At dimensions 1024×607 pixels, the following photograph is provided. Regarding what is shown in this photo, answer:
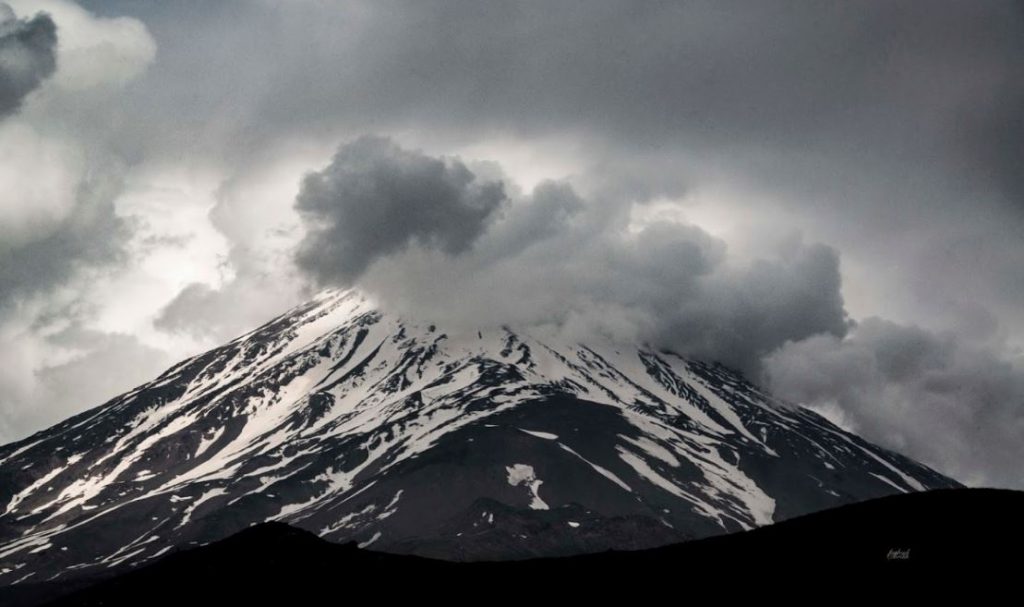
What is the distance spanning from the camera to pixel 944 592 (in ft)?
313

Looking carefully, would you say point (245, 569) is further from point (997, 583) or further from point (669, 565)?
point (997, 583)

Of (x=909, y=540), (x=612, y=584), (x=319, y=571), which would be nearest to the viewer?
(x=909, y=540)

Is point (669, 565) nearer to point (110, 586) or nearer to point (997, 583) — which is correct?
point (997, 583)

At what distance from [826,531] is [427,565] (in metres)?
41.9

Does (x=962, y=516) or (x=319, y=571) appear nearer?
(x=962, y=516)

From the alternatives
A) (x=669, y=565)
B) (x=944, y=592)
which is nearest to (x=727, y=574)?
(x=669, y=565)

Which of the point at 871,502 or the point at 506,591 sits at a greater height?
the point at 871,502

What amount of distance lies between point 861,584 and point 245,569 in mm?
63125

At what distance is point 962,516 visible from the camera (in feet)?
369

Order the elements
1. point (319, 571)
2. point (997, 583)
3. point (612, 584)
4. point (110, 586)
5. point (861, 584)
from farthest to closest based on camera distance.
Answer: point (110, 586), point (319, 571), point (612, 584), point (861, 584), point (997, 583)

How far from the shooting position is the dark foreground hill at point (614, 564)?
108 meters

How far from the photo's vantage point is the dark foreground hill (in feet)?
355

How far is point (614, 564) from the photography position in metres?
127

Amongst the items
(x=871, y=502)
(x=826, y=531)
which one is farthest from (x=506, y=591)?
(x=871, y=502)
